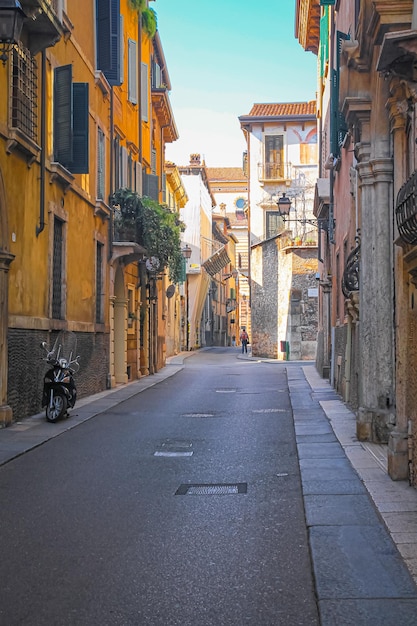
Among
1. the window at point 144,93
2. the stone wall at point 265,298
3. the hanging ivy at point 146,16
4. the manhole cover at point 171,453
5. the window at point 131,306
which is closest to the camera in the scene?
the manhole cover at point 171,453

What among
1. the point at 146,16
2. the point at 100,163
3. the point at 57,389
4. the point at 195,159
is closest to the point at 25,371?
the point at 57,389

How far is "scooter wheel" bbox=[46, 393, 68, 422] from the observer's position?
14078 millimetres

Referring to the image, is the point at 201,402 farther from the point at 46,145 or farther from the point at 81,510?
the point at 81,510

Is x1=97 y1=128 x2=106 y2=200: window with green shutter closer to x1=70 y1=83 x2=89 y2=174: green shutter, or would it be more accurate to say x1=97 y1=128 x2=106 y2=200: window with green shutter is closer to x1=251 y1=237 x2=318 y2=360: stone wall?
x1=70 y1=83 x2=89 y2=174: green shutter

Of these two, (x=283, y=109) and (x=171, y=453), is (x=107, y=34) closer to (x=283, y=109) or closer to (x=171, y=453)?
(x=171, y=453)

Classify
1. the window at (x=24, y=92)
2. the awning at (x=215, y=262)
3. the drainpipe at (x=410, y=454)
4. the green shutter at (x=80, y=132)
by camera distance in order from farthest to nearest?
the awning at (x=215, y=262) < the green shutter at (x=80, y=132) < the window at (x=24, y=92) < the drainpipe at (x=410, y=454)

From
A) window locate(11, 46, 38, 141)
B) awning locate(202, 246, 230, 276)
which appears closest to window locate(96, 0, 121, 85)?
window locate(11, 46, 38, 141)

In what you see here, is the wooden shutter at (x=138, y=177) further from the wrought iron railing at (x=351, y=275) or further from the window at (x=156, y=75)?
the wrought iron railing at (x=351, y=275)

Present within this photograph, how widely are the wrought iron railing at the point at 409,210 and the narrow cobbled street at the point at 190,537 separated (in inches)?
89.7

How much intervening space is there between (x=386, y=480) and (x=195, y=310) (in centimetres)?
5013

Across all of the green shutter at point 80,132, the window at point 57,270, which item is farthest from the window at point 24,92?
the window at point 57,270

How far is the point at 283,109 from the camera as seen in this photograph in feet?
169

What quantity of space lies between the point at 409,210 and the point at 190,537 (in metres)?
3.14

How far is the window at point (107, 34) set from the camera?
21375mm
